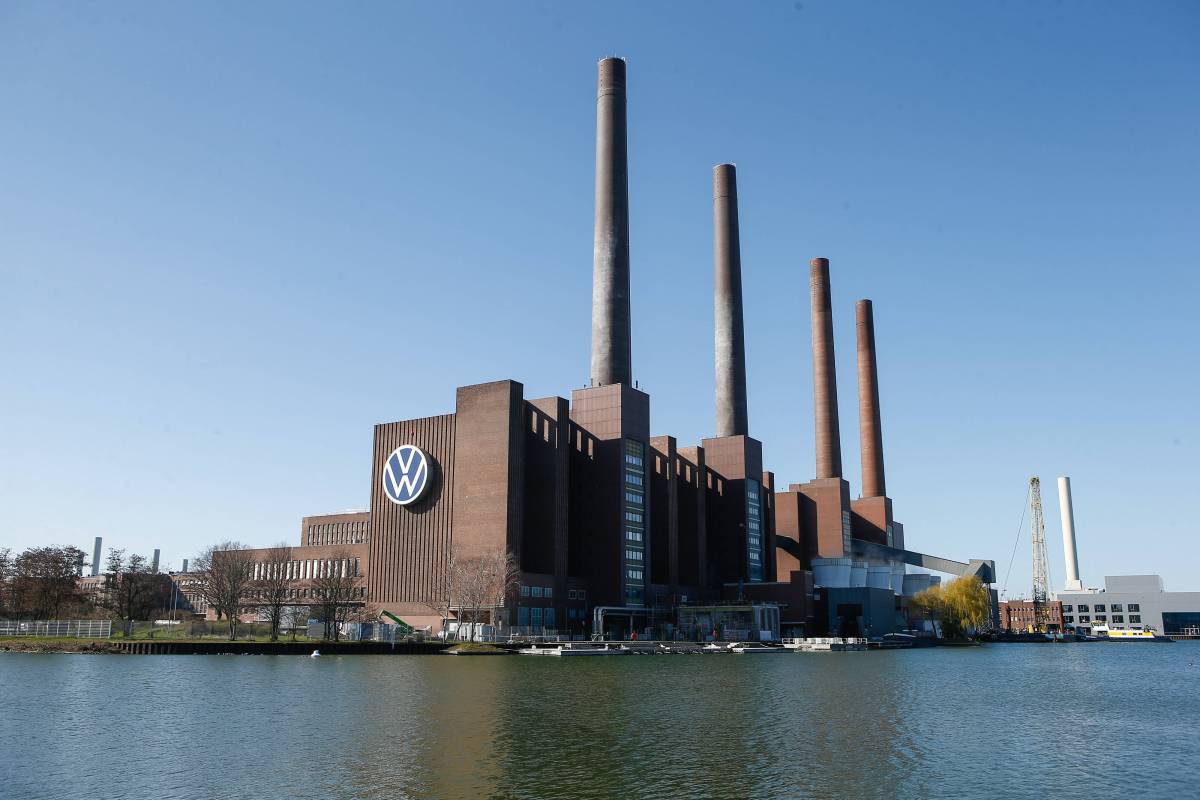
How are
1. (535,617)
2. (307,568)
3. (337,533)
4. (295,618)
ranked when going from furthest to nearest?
(337,533), (307,568), (295,618), (535,617)

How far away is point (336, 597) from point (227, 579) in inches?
1015

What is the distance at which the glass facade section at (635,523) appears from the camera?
414 ft

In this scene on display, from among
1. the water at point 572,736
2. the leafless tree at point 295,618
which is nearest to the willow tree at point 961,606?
the water at point 572,736

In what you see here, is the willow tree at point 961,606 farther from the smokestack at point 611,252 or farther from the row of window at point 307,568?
the row of window at point 307,568

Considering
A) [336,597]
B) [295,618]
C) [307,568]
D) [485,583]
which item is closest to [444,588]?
[485,583]

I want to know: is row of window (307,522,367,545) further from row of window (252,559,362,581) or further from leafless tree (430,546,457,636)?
leafless tree (430,546,457,636)

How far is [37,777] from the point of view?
28.8m

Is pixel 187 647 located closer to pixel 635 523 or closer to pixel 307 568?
pixel 635 523

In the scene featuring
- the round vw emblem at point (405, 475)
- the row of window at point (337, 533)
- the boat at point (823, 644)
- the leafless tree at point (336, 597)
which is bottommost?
the boat at point (823, 644)

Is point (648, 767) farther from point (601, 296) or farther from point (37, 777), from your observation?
point (601, 296)

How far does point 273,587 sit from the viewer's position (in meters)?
109

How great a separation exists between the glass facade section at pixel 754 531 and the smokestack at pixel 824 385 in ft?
50.1

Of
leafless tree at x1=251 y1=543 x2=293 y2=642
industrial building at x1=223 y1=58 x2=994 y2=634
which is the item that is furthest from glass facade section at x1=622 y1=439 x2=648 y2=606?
leafless tree at x1=251 y1=543 x2=293 y2=642

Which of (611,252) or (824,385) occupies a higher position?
(611,252)
